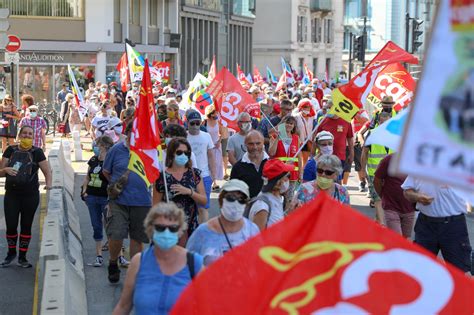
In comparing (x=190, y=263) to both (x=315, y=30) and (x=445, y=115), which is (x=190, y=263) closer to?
(x=445, y=115)

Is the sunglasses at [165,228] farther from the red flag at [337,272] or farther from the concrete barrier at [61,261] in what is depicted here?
the concrete barrier at [61,261]

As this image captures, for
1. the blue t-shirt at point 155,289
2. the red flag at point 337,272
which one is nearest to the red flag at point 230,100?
the blue t-shirt at point 155,289

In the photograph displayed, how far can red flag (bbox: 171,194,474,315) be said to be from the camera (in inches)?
180

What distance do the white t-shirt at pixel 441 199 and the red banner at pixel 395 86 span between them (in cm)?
847

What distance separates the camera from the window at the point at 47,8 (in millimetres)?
47156

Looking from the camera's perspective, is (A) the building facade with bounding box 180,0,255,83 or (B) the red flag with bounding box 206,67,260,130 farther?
(A) the building facade with bounding box 180,0,255,83

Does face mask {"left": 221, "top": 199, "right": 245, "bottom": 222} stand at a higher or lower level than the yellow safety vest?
higher

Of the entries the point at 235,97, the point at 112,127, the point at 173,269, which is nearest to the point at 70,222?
the point at 112,127

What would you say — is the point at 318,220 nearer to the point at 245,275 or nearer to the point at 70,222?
the point at 245,275

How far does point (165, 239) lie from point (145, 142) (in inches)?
139

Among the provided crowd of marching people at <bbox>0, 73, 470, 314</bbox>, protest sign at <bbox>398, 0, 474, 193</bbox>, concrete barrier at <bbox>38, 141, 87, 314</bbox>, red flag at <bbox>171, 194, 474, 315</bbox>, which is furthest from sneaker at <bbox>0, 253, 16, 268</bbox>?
protest sign at <bbox>398, 0, 474, 193</bbox>

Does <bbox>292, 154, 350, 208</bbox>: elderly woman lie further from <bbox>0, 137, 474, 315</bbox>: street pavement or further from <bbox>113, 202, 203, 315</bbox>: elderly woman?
<bbox>113, 202, 203, 315</bbox>: elderly woman

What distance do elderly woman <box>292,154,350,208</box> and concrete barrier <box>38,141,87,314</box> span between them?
197 cm

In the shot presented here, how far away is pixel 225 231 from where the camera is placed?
23.2 ft
